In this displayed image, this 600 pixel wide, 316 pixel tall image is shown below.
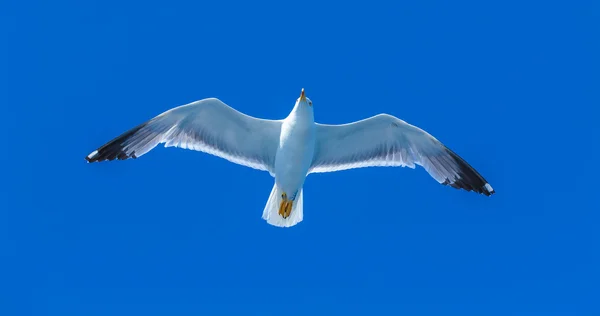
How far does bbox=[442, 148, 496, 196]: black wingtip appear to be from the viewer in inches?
509

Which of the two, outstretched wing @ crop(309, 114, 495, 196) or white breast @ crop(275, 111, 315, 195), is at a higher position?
outstretched wing @ crop(309, 114, 495, 196)

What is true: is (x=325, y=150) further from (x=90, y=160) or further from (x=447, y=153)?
(x=90, y=160)

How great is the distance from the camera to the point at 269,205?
41.8 ft

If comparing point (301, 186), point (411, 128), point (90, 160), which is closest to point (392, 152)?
point (411, 128)

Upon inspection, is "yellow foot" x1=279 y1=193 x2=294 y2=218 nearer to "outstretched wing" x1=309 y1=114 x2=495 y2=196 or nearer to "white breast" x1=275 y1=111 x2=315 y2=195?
"white breast" x1=275 y1=111 x2=315 y2=195

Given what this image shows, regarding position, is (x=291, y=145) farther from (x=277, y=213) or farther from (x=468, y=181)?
(x=468, y=181)

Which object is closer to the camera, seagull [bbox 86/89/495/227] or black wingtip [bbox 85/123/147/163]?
seagull [bbox 86/89/495/227]

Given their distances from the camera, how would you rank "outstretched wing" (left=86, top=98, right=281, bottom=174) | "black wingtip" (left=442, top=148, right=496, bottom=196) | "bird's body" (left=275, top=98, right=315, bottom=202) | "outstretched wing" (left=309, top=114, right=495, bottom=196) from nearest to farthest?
1. "bird's body" (left=275, top=98, right=315, bottom=202)
2. "outstretched wing" (left=86, top=98, right=281, bottom=174)
3. "outstretched wing" (left=309, top=114, right=495, bottom=196)
4. "black wingtip" (left=442, top=148, right=496, bottom=196)

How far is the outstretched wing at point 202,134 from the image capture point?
492 inches

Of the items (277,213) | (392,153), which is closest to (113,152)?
(277,213)

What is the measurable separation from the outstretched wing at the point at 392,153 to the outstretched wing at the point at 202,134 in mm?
780

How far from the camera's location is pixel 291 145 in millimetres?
12234

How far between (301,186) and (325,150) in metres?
0.66

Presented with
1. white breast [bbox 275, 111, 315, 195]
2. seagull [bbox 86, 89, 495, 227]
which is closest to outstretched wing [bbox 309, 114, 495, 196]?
Result: seagull [bbox 86, 89, 495, 227]
